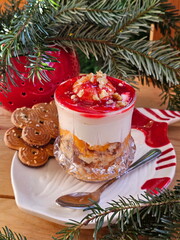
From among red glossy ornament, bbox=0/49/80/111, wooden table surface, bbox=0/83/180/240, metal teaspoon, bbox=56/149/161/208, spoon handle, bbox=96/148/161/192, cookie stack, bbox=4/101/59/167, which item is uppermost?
red glossy ornament, bbox=0/49/80/111

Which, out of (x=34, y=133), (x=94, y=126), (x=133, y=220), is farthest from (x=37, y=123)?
(x=133, y=220)

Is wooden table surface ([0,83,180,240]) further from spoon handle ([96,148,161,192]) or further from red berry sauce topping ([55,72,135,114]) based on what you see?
red berry sauce topping ([55,72,135,114])

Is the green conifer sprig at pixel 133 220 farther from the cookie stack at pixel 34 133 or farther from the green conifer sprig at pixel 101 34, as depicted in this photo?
the green conifer sprig at pixel 101 34

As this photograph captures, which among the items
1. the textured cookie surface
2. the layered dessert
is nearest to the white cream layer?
the layered dessert

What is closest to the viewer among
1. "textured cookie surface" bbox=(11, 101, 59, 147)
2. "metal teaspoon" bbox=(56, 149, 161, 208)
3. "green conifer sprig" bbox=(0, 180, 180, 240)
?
"green conifer sprig" bbox=(0, 180, 180, 240)

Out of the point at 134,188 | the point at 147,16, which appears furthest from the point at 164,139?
the point at 147,16

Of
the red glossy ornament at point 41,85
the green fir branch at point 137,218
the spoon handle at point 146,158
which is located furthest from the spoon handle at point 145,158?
the red glossy ornament at point 41,85

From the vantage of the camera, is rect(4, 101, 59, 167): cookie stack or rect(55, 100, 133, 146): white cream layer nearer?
rect(55, 100, 133, 146): white cream layer

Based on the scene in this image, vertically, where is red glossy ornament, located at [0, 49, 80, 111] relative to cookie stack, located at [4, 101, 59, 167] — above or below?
above
